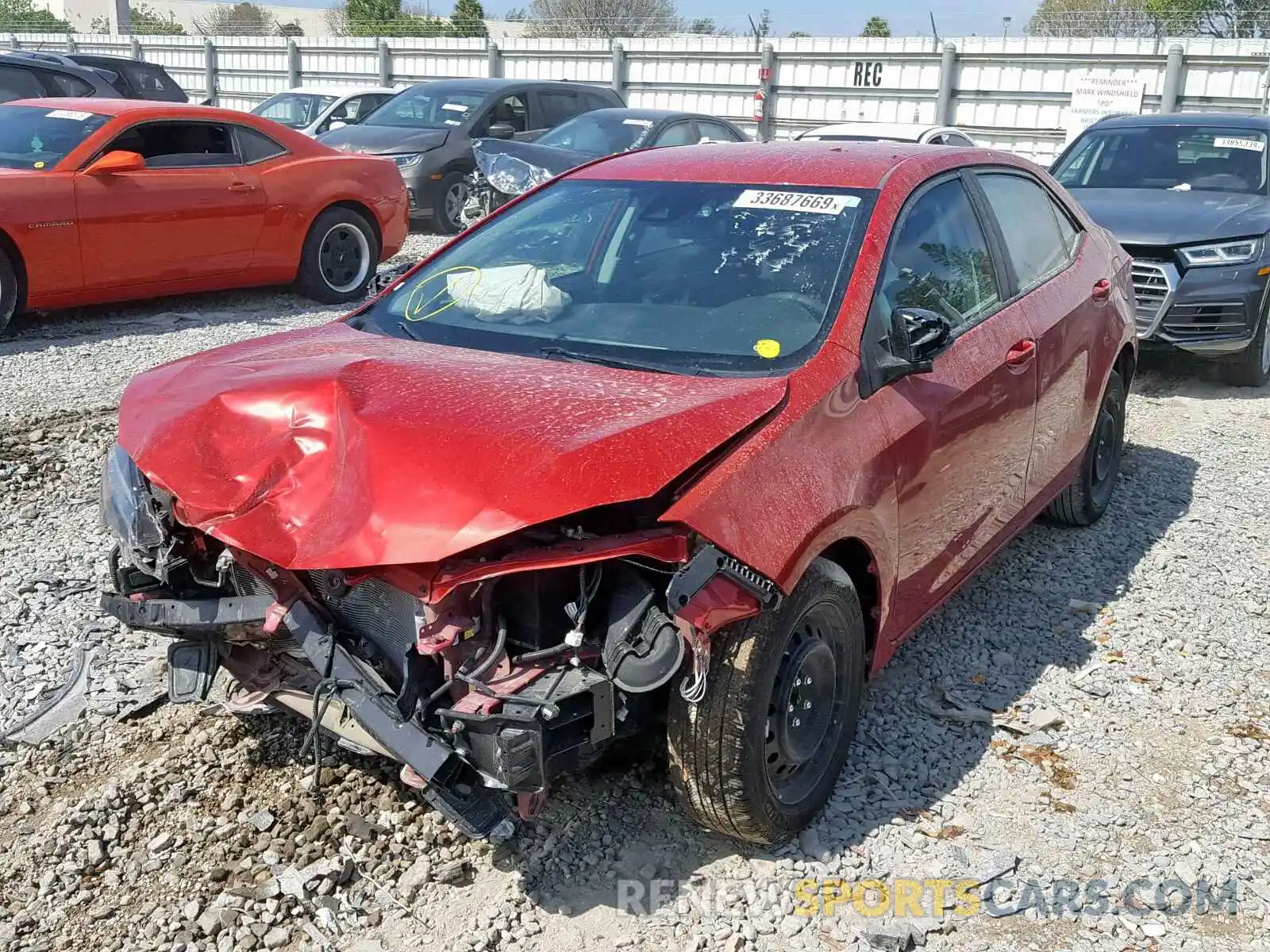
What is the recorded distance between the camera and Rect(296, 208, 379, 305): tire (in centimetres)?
981

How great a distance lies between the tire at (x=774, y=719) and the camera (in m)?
2.89

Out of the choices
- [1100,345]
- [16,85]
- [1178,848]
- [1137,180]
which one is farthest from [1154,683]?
[16,85]

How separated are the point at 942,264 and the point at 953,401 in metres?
0.53

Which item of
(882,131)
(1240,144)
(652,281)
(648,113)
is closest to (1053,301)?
(652,281)

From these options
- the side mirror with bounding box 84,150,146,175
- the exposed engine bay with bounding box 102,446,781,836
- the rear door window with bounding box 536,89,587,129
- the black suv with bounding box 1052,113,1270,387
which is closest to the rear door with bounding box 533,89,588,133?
the rear door window with bounding box 536,89,587,129

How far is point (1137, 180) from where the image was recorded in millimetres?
8914

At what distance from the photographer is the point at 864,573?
11.2 ft

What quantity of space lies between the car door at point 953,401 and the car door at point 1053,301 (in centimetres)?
15

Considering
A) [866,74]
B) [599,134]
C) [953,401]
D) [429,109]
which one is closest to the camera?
[953,401]

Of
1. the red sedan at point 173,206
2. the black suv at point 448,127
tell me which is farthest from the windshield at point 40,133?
the black suv at point 448,127

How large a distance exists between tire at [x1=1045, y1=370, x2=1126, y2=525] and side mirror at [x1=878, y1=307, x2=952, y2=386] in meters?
2.11

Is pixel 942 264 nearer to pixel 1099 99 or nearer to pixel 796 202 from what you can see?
pixel 796 202

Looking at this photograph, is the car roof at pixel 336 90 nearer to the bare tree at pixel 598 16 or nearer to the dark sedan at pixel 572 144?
the dark sedan at pixel 572 144

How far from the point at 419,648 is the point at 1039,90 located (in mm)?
18106
